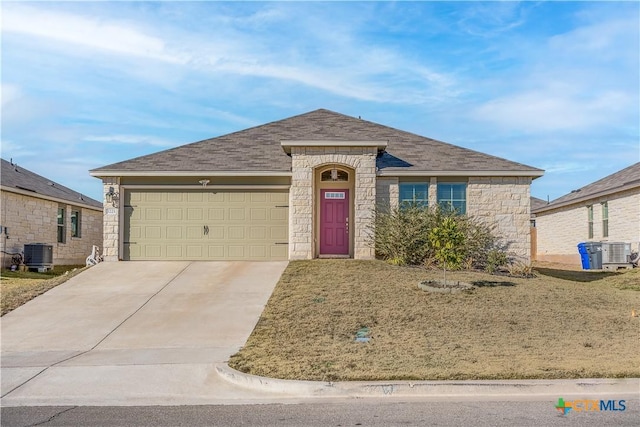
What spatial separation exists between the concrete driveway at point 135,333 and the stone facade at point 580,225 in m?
13.4

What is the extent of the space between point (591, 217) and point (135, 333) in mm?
21160

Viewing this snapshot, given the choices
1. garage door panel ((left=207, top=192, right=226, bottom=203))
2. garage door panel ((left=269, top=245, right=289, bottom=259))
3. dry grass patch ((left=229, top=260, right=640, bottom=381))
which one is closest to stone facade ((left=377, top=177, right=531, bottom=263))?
dry grass patch ((left=229, top=260, right=640, bottom=381))

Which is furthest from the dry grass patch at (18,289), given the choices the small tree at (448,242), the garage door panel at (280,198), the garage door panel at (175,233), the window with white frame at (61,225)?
the small tree at (448,242)

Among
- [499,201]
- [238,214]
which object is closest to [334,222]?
[238,214]

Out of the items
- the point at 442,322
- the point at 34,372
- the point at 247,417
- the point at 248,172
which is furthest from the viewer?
the point at 248,172

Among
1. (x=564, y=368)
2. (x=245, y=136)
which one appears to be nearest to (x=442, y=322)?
(x=564, y=368)

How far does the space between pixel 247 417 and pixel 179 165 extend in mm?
13932

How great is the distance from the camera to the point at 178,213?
19453mm

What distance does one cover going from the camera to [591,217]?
2650cm

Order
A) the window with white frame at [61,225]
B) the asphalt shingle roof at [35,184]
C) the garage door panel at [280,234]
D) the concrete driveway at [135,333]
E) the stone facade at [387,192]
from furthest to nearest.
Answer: the window with white frame at [61,225] → the asphalt shingle roof at [35,184] → the garage door panel at [280,234] → the stone facade at [387,192] → the concrete driveway at [135,333]

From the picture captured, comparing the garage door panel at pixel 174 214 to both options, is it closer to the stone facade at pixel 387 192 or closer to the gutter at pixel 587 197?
the stone facade at pixel 387 192

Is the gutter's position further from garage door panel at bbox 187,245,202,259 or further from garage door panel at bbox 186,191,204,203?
garage door panel at bbox 187,245,202,259

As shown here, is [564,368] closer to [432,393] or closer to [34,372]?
[432,393]

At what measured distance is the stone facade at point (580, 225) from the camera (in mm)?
22484
